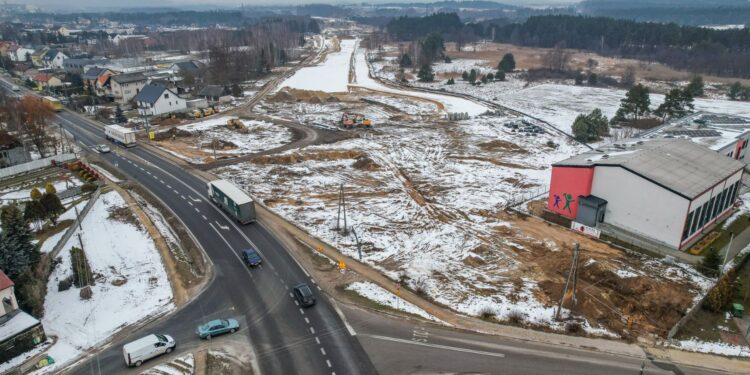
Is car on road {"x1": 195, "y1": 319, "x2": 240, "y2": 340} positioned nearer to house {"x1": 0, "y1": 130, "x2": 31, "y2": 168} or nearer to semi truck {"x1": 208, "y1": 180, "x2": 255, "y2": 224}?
semi truck {"x1": 208, "y1": 180, "x2": 255, "y2": 224}

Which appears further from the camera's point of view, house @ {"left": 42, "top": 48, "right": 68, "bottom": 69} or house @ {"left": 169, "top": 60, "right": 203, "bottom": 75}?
house @ {"left": 42, "top": 48, "right": 68, "bottom": 69}

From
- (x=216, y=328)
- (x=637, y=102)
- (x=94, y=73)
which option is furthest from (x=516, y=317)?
(x=94, y=73)

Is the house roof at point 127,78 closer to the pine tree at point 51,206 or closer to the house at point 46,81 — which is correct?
the house at point 46,81

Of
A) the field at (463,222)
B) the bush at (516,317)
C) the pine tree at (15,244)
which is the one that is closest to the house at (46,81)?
the field at (463,222)

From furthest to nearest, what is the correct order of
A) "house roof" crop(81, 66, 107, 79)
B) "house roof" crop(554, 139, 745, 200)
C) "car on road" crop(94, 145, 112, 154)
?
"house roof" crop(81, 66, 107, 79) → "car on road" crop(94, 145, 112, 154) → "house roof" crop(554, 139, 745, 200)

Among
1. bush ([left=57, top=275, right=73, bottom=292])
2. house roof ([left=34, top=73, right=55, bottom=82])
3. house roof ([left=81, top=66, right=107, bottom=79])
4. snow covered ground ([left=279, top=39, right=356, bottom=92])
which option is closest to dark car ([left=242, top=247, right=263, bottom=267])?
bush ([left=57, top=275, right=73, bottom=292])

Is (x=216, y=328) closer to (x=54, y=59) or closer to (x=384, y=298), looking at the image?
(x=384, y=298)
